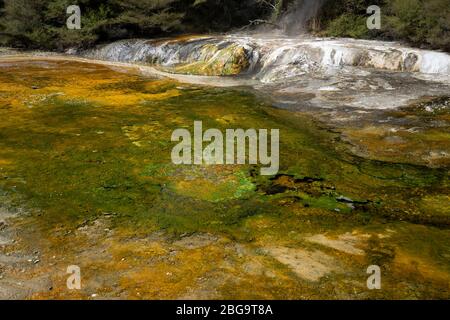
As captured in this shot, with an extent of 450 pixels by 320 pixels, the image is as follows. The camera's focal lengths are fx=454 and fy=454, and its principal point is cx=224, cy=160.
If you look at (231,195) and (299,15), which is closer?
(231,195)

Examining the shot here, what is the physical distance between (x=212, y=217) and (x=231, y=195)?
598mm

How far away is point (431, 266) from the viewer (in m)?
4.12

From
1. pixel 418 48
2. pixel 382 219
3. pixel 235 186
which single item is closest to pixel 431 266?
pixel 382 219

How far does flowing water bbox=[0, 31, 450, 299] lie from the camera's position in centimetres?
398

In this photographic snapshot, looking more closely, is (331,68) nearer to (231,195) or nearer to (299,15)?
(299,15)

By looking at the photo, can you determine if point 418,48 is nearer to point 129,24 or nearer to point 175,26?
point 175,26

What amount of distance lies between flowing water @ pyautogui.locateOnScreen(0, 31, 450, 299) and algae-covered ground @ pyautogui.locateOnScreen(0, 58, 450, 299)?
0.02 metres

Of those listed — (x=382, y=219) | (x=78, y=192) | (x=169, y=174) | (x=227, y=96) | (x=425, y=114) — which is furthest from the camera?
(x=227, y=96)

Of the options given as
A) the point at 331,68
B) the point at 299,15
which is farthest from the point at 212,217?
the point at 299,15

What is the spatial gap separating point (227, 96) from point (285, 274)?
7.53 meters

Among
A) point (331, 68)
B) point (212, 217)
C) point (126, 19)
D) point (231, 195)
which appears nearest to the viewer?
point (212, 217)

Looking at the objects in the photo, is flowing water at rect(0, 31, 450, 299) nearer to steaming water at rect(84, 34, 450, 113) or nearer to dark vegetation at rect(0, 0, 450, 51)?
steaming water at rect(84, 34, 450, 113)

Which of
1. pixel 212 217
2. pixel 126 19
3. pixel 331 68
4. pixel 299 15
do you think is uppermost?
pixel 299 15

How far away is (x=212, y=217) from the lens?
5105 millimetres
